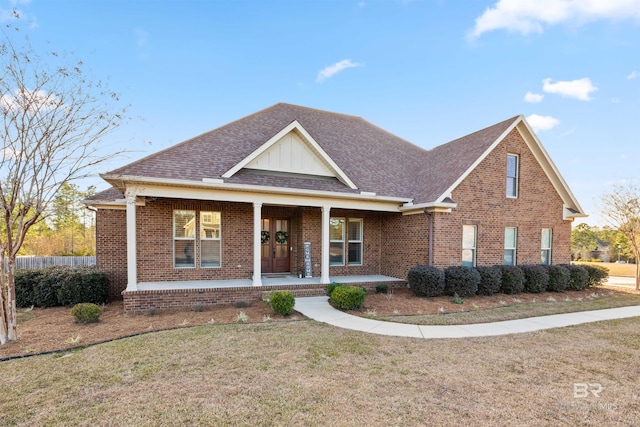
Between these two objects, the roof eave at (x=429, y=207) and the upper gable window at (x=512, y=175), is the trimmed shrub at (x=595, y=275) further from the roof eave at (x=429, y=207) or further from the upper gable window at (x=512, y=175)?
the roof eave at (x=429, y=207)

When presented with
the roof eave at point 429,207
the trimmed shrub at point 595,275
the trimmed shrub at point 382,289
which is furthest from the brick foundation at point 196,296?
the trimmed shrub at point 595,275

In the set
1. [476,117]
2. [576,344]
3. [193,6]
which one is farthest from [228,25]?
[576,344]

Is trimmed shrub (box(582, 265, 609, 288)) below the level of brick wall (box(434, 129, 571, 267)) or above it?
below

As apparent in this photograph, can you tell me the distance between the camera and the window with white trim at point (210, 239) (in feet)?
34.3

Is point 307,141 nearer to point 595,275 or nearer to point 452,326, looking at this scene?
point 452,326

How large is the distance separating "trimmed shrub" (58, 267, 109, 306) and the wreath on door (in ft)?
19.0

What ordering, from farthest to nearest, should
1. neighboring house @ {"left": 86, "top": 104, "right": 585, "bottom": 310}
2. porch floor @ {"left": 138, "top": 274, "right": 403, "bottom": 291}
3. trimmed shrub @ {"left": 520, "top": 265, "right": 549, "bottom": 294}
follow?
1. trimmed shrub @ {"left": 520, "top": 265, "right": 549, "bottom": 294}
2. neighboring house @ {"left": 86, "top": 104, "right": 585, "bottom": 310}
3. porch floor @ {"left": 138, "top": 274, "right": 403, "bottom": 291}

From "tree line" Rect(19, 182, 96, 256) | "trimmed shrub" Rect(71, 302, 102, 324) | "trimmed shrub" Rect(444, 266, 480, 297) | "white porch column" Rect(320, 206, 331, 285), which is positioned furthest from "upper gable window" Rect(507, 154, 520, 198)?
"tree line" Rect(19, 182, 96, 256)

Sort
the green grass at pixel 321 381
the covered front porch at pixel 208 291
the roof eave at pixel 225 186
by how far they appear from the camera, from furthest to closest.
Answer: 1. the covered front porch at pixel 208 291
2. the roof eave at pixel 225 186
3. the green grass at pixel 321 381

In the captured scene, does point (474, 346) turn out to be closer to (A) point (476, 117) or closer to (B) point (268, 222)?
(B) point (268, 222)

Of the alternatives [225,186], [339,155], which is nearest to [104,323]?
[225,186]

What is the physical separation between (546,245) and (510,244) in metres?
2.13

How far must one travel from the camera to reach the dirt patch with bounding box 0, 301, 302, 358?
5.63 metres

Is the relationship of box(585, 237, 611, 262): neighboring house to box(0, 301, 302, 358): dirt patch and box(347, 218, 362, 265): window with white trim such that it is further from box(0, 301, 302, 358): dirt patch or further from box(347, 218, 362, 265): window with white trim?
box(0, 301, 302, 358): dirt patch
